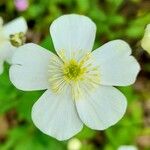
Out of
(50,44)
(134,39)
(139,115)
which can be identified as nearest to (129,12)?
(134,39)

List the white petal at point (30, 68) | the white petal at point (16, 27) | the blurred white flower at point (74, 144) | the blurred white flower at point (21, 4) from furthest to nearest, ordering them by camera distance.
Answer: the blurred white flower at point (21, 4) < the blurred white flower at point (74, 144) < the white petal at point (16, 27) < the white petal at point (30, 68)

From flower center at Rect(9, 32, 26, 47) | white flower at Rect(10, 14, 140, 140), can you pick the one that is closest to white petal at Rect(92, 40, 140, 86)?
white flower at Rect(10, 14, 140, 140)

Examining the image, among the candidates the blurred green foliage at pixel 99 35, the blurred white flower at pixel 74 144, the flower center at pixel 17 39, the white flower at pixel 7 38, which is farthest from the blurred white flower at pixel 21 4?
the flower center at pixel 17 39

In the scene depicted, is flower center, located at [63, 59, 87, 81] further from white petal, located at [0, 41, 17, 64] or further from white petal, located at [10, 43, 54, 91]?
white petal, located at [0, 41, 17, 64]

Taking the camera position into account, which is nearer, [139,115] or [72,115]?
[72,115]

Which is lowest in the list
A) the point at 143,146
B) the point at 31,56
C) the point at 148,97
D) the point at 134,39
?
the point at 143,146

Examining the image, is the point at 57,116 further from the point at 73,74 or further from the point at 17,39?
the point at 17,39

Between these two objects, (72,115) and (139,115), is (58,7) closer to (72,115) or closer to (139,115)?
(139,115)

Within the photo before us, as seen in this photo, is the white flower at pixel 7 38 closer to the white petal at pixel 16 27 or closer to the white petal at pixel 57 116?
the white petal at pixel 16 27
